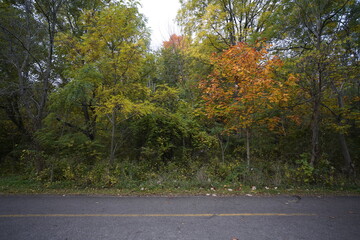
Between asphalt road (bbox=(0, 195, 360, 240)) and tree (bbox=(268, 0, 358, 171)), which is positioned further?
tree (bbox=(268, 0, 358, 171))

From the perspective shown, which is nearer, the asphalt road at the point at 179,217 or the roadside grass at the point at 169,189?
the asphalt road at the point at 179,217

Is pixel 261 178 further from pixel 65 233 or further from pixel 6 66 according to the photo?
pixel 6 66

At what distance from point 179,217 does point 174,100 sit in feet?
16.7

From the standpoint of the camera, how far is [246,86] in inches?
252

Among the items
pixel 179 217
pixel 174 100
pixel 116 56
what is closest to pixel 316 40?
pixel 174 100

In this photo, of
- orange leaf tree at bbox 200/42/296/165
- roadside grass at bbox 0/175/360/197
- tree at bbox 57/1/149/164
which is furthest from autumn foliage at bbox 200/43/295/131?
tree at bbox 57/1/149/164

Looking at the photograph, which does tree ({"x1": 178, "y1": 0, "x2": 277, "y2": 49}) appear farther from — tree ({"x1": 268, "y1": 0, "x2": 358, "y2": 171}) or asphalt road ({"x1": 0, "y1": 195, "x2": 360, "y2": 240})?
asphalt road ({"x1": 0, "y1": 195, "x2": 360, "y2": 240})

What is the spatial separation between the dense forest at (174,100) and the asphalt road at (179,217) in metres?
1.41

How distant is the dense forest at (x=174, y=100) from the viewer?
6.54 meters

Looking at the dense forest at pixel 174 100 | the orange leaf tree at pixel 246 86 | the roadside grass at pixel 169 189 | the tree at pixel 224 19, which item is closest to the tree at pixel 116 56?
the dense forest at pixel 174 100

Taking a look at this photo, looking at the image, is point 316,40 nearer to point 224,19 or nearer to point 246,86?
point 246,86

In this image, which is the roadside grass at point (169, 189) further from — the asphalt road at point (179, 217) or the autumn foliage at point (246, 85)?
the autumn foliage at point (246, 85)

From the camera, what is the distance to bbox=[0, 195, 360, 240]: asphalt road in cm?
353

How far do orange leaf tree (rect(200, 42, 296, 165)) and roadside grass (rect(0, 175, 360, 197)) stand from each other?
248cm
